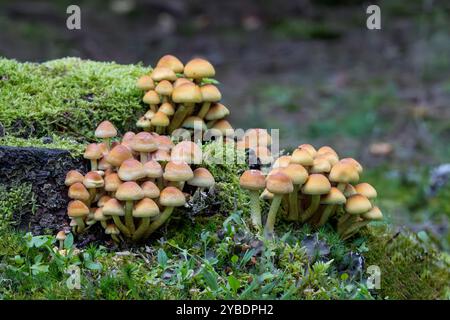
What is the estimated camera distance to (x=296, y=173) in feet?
11.9

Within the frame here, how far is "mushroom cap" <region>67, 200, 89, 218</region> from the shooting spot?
3600 mm

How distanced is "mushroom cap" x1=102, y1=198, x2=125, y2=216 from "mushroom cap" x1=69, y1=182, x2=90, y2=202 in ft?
0.49

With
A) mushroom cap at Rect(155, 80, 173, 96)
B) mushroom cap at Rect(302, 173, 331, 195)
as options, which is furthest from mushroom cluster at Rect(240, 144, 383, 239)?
mushroom cap at Rect(155, 80, 173, 96)

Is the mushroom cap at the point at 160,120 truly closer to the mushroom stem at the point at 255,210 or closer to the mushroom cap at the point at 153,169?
the mushroom cap at the point at 153,169

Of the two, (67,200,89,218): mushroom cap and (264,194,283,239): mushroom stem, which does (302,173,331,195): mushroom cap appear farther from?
(67,200,89,218): mushroom cap

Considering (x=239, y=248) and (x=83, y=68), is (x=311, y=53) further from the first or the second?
(x=239, y=248)

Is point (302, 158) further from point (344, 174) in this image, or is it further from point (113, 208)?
point (113, 208)

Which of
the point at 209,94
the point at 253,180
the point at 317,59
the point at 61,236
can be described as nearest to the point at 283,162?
the point at 253,180

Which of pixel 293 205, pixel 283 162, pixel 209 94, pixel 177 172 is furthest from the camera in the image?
pixel 209 94

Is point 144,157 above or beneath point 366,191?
above

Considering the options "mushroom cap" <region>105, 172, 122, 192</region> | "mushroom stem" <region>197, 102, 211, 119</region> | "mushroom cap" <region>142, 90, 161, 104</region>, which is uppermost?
"mushroom cap" <region>142, 90, 161, 104</region>

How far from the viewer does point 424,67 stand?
1115 cm

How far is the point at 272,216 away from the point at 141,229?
2.59 feet

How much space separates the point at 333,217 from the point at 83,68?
7.25ft
